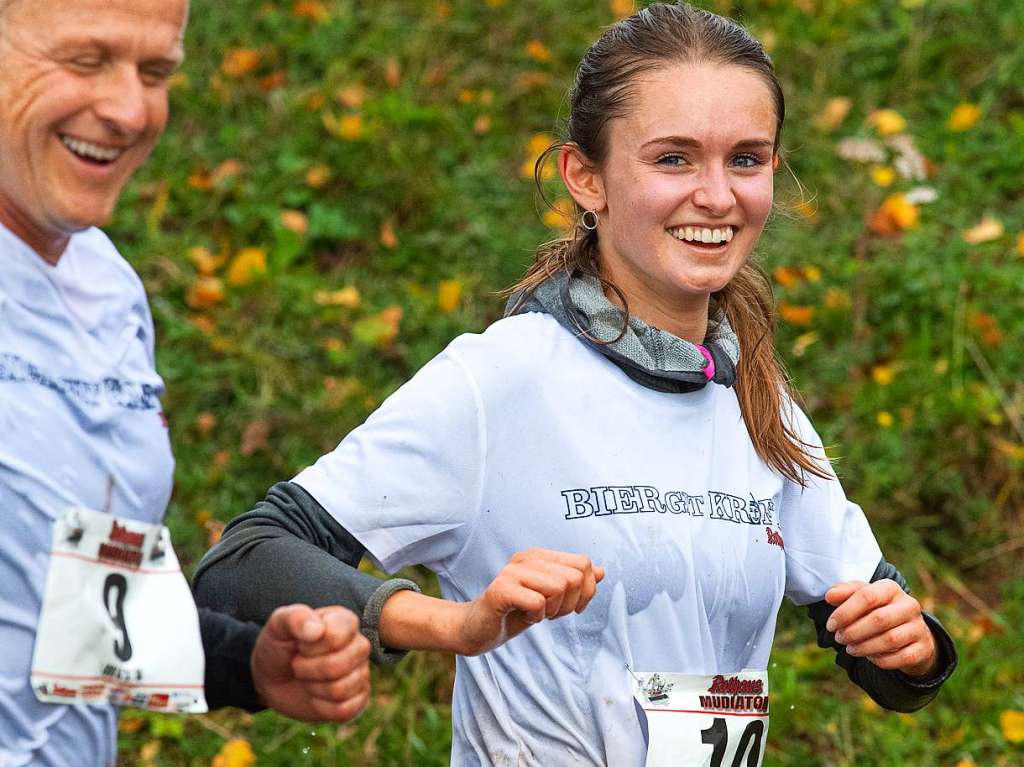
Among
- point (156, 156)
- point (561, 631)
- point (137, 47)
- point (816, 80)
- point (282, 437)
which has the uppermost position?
point (816, 80)

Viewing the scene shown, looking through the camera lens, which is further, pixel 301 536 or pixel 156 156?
pixel 156 156

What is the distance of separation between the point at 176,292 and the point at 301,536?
10.0 feet

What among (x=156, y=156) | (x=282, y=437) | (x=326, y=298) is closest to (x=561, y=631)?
(x=282, y=437)

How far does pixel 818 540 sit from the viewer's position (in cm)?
273

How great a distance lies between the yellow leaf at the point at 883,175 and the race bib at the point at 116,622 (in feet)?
12.8

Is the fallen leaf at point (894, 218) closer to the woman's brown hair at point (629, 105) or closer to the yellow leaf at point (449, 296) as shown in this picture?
the yellow leaf at point (449, 296)

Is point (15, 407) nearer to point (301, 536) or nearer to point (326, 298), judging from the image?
point (301, 536)

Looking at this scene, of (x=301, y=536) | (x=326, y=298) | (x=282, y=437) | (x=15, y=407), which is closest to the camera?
(x=15, y=407)

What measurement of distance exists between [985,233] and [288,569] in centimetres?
359

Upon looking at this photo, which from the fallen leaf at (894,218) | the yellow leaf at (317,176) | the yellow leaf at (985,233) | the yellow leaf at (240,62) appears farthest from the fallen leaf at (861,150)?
the yellow leaf at (240,62)

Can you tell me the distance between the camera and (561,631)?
2.45 metres

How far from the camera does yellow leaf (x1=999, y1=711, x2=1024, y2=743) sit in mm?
4035

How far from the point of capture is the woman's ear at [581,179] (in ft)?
8.89

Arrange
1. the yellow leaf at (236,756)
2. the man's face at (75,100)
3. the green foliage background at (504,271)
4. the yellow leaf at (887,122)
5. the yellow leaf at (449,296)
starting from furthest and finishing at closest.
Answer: the yellow leaf at (887,122)
the yellow leaf at (449,296)
the green foliage background at (504,271)
the yellow leaf at (236,756)
the man's face at (75,100)
